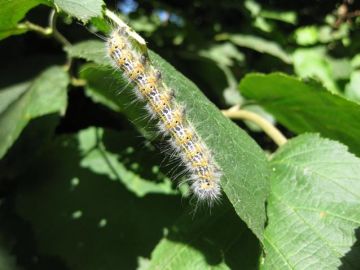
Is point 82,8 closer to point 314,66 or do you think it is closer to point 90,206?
point 90,206

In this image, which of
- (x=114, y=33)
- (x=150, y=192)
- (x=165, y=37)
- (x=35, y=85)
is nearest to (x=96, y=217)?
(x=150, y=192)

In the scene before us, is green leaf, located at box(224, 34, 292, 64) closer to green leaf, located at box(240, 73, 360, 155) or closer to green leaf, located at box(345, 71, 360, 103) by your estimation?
green leaf, located at box(345, 71, 360, 103)

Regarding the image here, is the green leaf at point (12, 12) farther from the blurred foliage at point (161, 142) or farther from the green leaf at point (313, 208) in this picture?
the green leaf at point (313, 208)

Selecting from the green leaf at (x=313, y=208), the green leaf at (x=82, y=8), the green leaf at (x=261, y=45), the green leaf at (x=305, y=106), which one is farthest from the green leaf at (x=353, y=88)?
the green leaf at (x=82, y=8)

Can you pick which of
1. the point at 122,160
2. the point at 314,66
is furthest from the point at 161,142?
the point at 314,66

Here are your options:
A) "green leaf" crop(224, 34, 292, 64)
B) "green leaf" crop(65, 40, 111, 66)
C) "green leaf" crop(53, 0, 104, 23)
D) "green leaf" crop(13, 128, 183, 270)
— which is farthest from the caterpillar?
"green leaf" crop(224, 34, 292, 64)

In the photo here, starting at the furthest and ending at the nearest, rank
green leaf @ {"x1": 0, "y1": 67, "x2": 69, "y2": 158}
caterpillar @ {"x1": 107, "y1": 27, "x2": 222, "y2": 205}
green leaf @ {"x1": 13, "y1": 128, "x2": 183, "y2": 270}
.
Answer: green leaf @ {"x1": 13, "y1": 128, "x2": 183, "y2": 270} < green leaf @ {"x1": 0, "y1": 67, "x2": 69, "y2": 158} < caterpillar @ {"x1": 107, "y1": 27, "x2": 222, "y2": 205}
